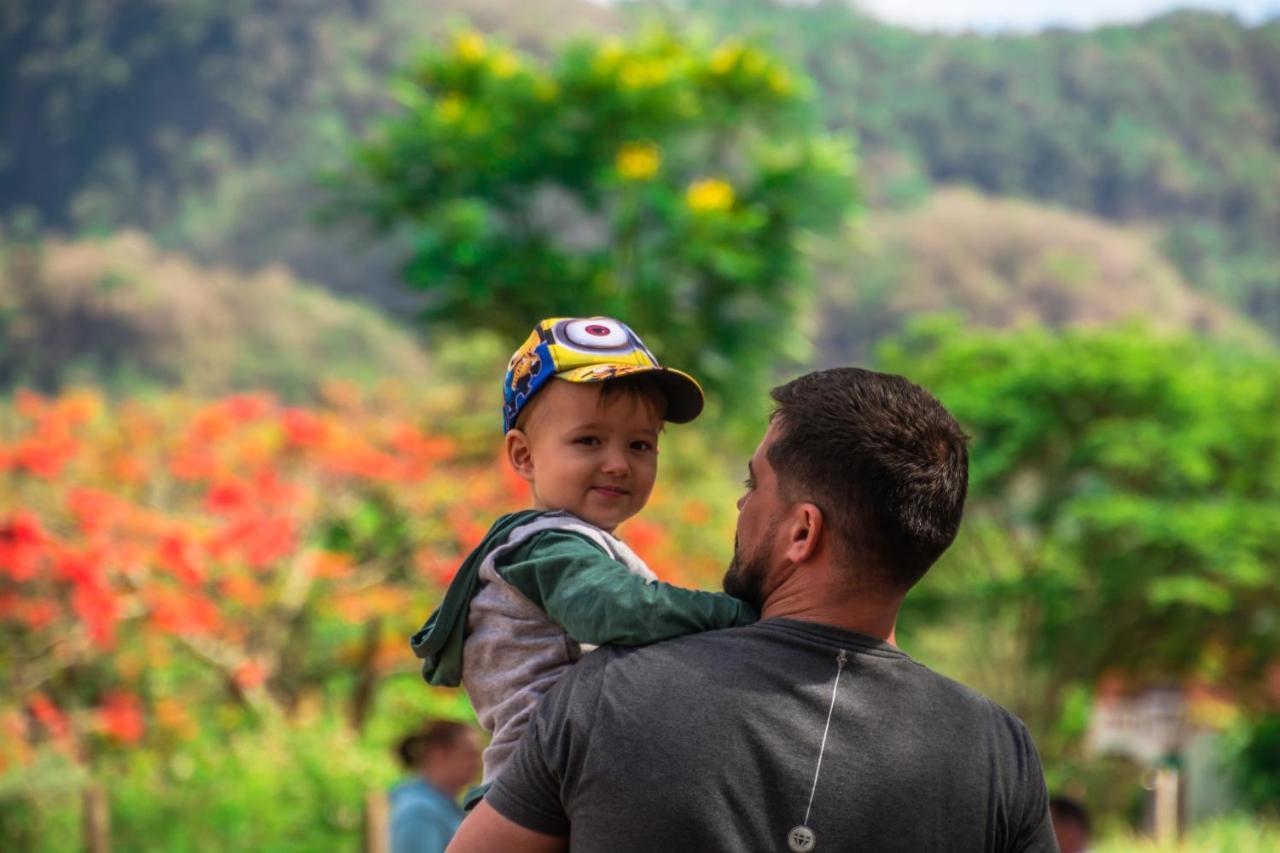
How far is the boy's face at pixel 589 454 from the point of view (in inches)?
70.4

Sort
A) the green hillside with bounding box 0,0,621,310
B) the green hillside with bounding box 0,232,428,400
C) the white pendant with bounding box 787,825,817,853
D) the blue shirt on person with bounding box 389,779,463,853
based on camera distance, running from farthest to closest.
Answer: the green hillside with bounding box 0,0,621,310, the green hillside with bounding box 0,232,428,400, the blue shirt on person with bounding box 389,779,463,853, the white pendant with bounding box 787,825,817,853

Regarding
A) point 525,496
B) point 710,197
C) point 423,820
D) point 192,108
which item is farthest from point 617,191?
point 192,108

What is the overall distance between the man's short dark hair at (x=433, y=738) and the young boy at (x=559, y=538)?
267 centimetres

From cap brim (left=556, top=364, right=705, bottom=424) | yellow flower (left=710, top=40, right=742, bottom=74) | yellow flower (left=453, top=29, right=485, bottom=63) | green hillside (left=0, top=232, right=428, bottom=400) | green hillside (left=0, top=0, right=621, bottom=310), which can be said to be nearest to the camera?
cap brim (left=556, top=364, right=705, bottom=424)

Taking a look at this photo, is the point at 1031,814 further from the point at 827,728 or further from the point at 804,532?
the point at 804,532

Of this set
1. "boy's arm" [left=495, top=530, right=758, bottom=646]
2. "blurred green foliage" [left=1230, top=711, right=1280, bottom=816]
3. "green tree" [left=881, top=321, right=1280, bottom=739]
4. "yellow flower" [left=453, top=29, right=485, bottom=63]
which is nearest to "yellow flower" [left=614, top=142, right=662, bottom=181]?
"yellow flower" [left=453, top=29, right=485, bottom=63]

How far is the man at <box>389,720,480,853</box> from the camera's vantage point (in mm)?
4254

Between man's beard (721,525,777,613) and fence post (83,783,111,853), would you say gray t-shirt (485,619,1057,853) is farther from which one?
fence post (83,783,111,853)

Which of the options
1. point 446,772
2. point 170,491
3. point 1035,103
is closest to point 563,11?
point 1035,103

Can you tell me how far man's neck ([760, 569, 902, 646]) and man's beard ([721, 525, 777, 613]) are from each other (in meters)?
0.03

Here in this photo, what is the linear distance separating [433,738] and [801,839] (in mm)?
3076

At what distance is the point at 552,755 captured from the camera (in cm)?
151

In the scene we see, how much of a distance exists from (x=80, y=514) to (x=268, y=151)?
37856mm

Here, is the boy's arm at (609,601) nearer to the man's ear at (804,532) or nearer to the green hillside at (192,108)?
the man's ear at (804,532)
